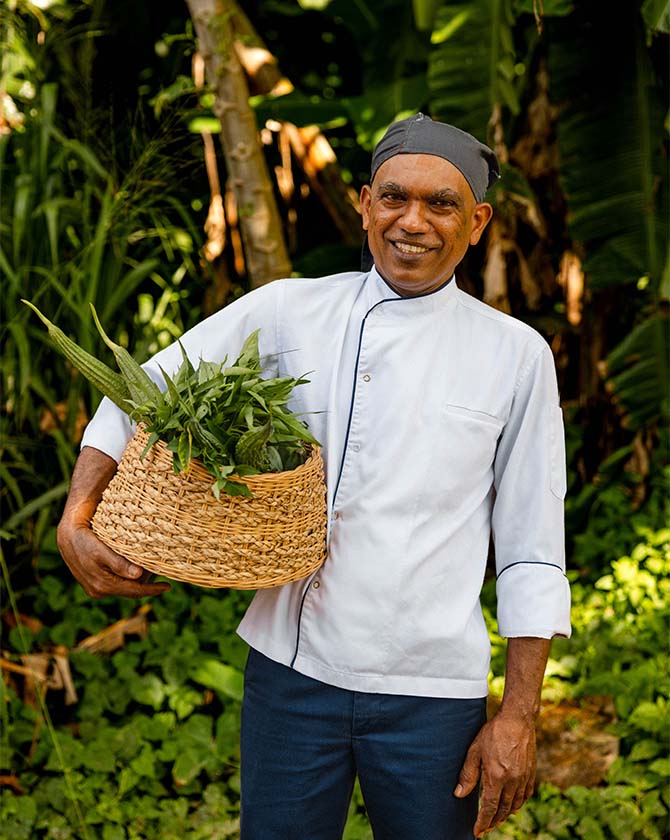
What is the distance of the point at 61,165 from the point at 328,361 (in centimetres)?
224

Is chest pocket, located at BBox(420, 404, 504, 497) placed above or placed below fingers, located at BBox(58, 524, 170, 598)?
above

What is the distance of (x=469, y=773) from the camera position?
1864 millimetres

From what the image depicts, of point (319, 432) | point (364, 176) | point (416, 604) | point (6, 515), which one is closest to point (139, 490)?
point (319, 432)

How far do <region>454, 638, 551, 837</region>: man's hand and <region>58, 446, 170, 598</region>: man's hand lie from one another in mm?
647

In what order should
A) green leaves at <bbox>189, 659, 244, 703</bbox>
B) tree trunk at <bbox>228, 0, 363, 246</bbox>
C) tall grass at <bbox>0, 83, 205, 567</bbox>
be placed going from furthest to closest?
tree trunk at <bbox>228, 0, 363, 246</bbox> < tall grass at <bbox>0, 83, 205, 567</bbox> < green leaves at <bbox>189, 659, 244, 703</bbox>

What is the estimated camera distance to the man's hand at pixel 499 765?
184cm

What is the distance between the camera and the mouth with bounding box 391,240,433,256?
1.81 meters

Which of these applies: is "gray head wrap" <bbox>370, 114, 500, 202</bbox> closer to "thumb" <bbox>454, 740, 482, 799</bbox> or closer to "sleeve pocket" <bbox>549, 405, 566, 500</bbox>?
"sleeve pocket" <bbox>549, 405, 566, 500</bbox>

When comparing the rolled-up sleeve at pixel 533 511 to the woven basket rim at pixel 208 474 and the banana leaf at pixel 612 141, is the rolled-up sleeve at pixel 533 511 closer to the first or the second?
the woven basket rim at pixel 208 474

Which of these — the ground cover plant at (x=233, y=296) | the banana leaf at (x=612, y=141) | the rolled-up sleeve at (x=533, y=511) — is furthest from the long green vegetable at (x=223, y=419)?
the banana leaf at (x=612, y=141)

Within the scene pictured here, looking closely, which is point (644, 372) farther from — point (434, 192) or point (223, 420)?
point (223, 420)

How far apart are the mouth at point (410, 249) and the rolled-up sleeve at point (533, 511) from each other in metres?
0.29

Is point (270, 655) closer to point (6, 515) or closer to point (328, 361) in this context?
point (328, 361)

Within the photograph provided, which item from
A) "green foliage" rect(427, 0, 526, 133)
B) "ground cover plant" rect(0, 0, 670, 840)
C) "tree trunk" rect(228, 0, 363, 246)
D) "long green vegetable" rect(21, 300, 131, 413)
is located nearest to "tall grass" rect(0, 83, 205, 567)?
"ground cover plant" rect(0, 0, 670, 840)
